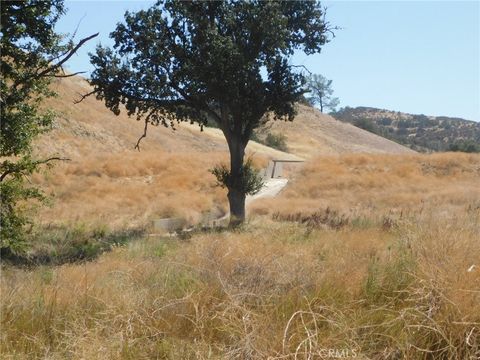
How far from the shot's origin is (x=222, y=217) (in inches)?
918

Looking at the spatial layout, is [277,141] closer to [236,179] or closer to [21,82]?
[236,179]

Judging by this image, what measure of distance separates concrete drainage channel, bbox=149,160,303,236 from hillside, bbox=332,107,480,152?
56.0 m

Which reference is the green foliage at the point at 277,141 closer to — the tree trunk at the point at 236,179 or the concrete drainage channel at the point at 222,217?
the concrete drainage channel at the point at 222,217

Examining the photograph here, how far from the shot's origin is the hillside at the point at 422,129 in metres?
102

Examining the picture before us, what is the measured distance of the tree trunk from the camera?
19109mm

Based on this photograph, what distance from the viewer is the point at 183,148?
5212 cm

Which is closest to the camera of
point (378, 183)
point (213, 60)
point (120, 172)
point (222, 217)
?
point (213, 60)

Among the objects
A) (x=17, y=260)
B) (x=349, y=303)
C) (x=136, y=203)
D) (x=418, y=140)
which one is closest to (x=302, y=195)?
(x=136, y=203)

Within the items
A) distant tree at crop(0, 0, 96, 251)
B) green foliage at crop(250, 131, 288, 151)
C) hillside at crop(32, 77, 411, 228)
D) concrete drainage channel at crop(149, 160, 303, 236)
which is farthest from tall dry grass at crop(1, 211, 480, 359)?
green foliage at crop(250, 131, 288, 151)

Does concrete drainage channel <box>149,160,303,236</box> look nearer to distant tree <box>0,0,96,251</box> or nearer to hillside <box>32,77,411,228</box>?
hillside <box>32,77,411,228</box>

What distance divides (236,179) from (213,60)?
16.1 ft

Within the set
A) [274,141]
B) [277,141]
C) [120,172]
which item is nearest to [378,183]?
[120,172]

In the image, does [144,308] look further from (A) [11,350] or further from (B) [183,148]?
(B) [183,148]

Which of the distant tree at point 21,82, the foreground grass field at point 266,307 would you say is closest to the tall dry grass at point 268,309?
the foreground grass field at point 266,307
